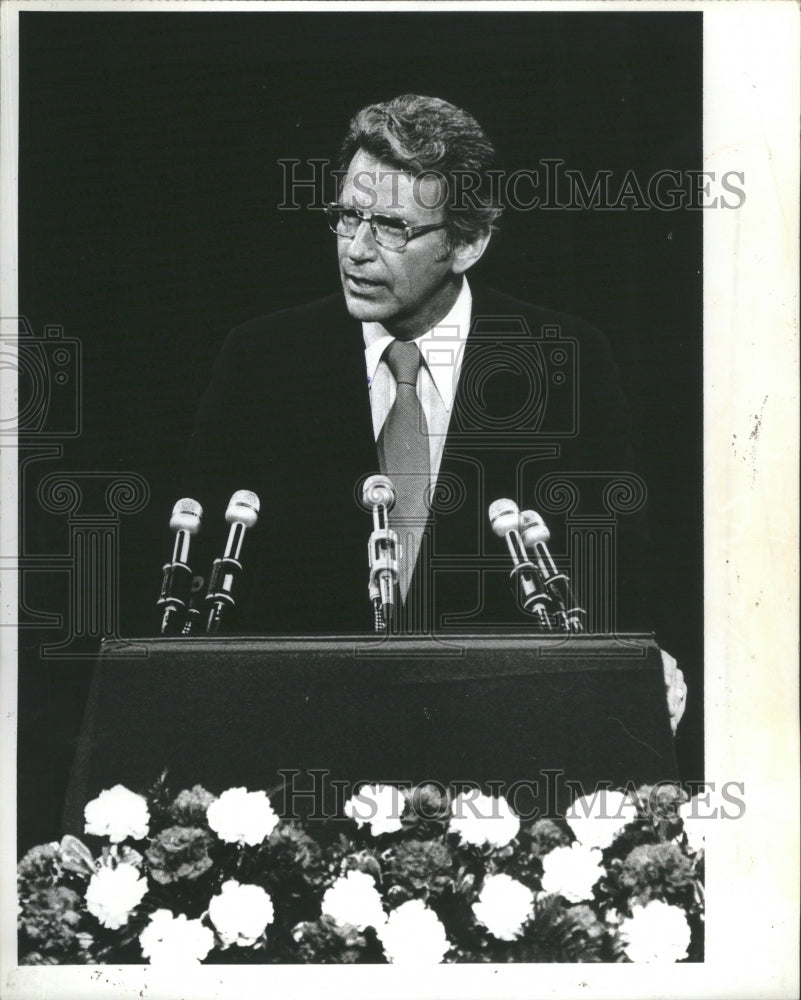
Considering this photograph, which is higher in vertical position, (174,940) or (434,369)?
(434,369)

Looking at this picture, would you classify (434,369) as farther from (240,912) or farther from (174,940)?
(174,940)

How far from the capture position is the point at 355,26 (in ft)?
8.86

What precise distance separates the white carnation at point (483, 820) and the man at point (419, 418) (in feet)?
1.42

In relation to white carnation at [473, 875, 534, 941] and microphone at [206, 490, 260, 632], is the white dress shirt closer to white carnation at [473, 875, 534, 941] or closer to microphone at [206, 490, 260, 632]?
microphone at [206, 490, 260, 632]

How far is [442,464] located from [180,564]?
2.31 feet

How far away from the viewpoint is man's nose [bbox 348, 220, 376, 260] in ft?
8.85

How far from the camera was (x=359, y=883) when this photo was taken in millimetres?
2584

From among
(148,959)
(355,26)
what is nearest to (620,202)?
(355,26)

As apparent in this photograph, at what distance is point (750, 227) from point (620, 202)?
336mm

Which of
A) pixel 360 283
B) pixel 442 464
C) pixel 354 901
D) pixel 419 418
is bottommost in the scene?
pixel 354 901

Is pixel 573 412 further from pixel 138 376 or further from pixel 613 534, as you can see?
pixel 138 376

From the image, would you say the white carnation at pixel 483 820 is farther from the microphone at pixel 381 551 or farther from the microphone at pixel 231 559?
the microphone at pixel 231 559
